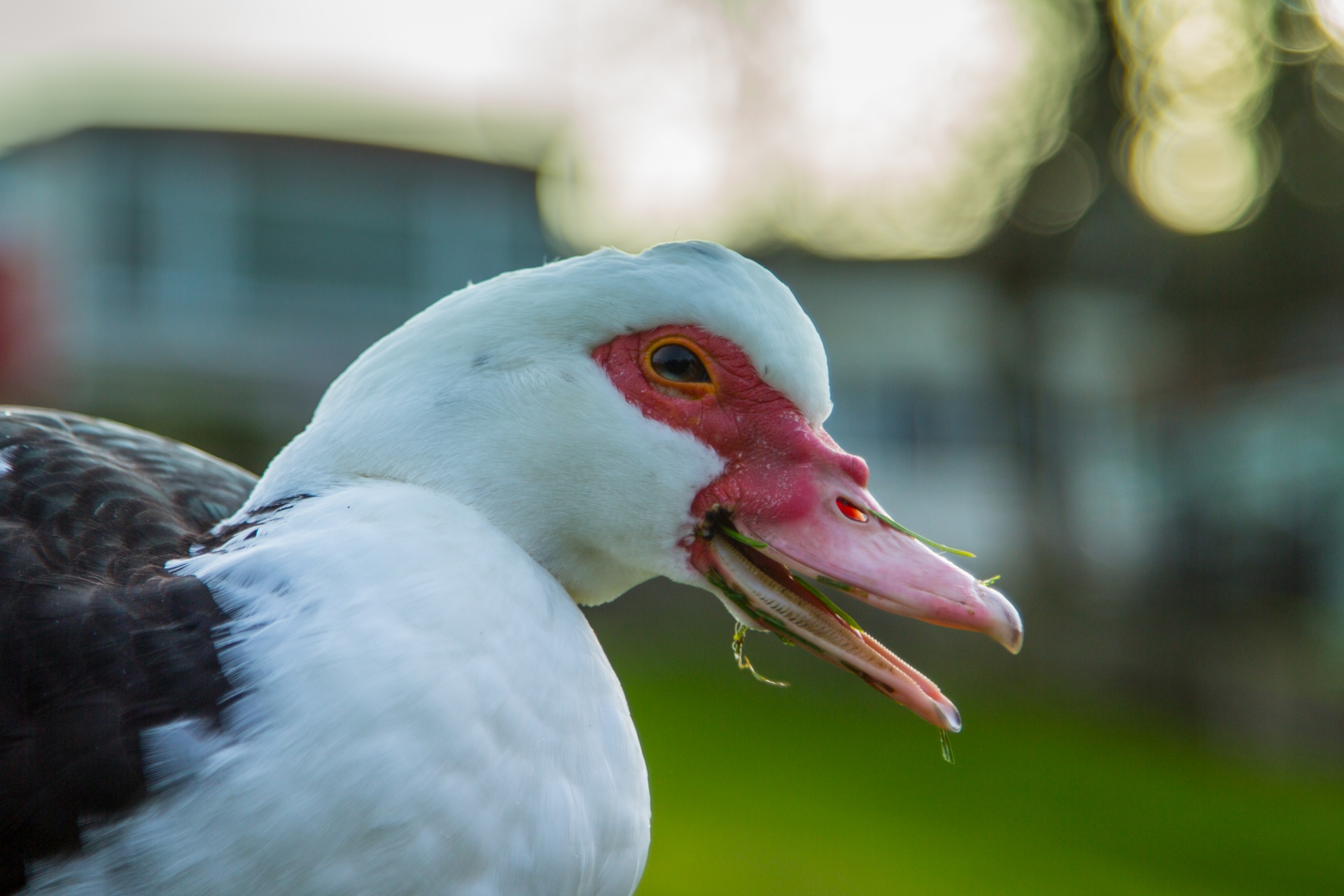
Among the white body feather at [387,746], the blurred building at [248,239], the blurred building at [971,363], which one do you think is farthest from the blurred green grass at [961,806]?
the blurred building at [248,239]

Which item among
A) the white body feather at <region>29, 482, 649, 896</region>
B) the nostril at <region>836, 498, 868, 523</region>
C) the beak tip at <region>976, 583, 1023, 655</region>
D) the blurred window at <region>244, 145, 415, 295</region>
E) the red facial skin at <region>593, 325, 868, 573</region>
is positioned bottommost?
the blurred window at <region>244, 145, 415, 295</region>

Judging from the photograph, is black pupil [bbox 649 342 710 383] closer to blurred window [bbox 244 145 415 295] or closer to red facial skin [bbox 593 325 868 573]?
red facial skin [bbox 593 325 868 573]

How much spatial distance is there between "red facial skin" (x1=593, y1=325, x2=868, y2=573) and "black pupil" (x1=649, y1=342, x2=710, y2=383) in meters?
0.01

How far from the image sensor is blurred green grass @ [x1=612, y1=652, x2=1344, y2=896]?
5.04m

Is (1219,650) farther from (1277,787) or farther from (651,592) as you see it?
(651,592)

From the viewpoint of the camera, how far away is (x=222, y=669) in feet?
4.00

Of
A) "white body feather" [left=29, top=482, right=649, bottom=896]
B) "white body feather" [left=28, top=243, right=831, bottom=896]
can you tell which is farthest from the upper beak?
"white body feather" [left=29, top=482, right=649, bottom=896]

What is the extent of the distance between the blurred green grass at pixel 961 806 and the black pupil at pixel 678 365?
11.3 feet

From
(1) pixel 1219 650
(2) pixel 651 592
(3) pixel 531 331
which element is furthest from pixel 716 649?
(3) pixel 531 331

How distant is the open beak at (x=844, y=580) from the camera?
4.51 ft

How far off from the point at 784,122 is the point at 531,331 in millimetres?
10962

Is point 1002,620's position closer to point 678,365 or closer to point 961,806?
point 678,365

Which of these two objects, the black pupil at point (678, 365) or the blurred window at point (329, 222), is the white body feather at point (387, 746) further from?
the blurred window at point (329, 222)

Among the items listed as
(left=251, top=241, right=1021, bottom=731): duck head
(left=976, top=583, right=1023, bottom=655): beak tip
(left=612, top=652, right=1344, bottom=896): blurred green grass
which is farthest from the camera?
(left=612, top=652, right=1344, bottom=896): blurred green grass
